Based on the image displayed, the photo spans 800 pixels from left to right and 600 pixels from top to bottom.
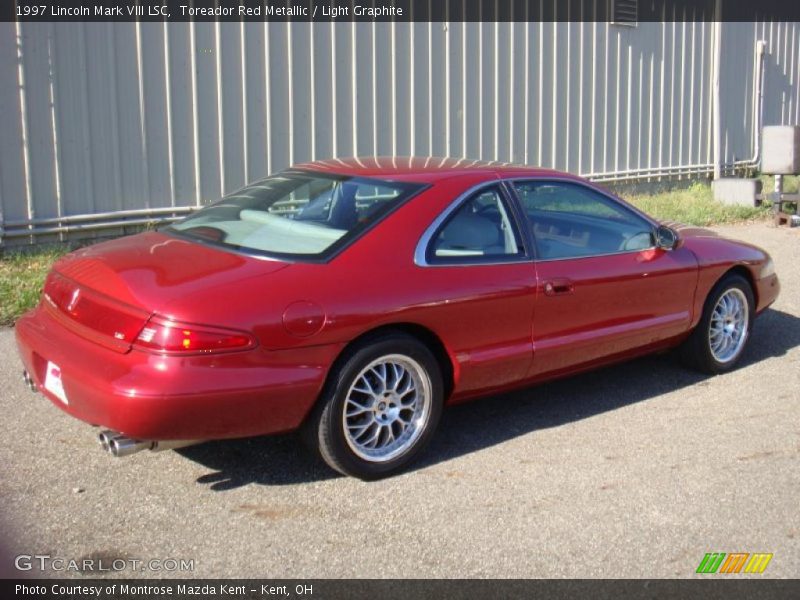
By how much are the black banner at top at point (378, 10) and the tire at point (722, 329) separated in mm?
5418

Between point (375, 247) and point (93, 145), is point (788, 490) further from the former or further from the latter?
point (93, 145)

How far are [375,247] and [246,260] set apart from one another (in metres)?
0.60

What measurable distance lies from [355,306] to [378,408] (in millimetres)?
520

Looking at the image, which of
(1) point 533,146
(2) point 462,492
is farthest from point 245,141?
(2) point 462,492

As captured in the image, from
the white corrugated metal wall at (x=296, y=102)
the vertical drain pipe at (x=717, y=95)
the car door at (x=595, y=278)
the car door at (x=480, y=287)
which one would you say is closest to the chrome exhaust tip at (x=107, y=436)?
the car door at (x=480, y=287)

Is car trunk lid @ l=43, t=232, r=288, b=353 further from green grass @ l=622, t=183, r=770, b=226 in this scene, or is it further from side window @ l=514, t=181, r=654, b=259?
green grass @ l=622, t=183, r=770, b=226

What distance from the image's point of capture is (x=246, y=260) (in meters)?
4.54

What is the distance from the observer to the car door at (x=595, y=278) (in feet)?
17.4

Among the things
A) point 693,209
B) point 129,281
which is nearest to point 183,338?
point 129,281

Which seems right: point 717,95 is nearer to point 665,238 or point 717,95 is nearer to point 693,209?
point 693,209

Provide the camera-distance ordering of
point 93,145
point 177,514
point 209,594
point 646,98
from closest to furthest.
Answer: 1. point 209,594
2. point 177,514
3. point 93,145
4. point 646,98

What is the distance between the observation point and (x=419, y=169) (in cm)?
540

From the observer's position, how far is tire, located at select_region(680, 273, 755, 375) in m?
6.33

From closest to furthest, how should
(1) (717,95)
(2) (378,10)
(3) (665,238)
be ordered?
(3) (665,238) < (2) (378,10) < (1) (717,95)
